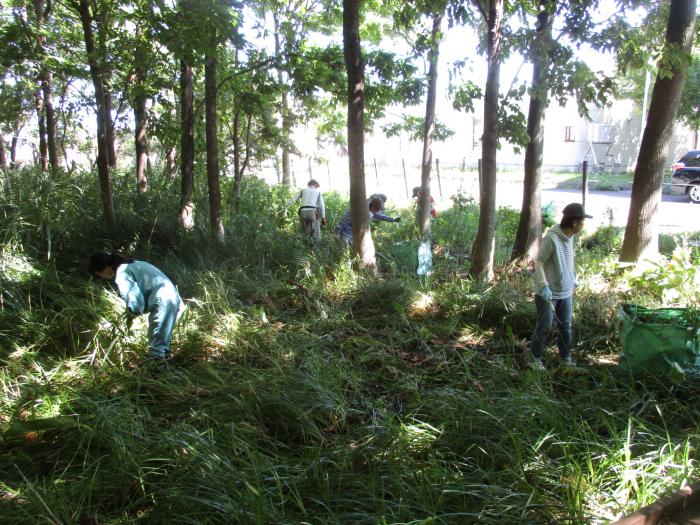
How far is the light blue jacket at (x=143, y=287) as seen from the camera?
418cm

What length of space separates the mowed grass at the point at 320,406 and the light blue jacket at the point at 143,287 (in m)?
0.36

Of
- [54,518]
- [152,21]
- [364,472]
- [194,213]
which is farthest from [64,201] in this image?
[364,472]

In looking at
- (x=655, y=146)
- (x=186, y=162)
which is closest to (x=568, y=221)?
(x=655, y=146)

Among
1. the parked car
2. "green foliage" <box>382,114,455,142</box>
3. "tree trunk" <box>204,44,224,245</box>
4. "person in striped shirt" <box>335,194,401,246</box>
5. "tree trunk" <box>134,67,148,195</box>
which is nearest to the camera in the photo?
"tree trunk" <box>204,44,224,245</box>

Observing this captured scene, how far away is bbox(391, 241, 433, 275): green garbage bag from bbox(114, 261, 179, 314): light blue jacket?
3.57 m

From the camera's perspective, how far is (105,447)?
3.13m

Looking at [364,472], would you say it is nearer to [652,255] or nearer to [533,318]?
[533,318]

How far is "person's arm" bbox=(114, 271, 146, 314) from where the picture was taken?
412 cm

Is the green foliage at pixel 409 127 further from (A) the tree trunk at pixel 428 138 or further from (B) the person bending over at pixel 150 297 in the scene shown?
(B) the person bending over at pixel 150 297

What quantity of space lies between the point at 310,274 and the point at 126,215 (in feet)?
9.84

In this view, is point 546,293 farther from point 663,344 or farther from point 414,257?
point 414,257

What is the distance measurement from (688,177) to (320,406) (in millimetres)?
16724

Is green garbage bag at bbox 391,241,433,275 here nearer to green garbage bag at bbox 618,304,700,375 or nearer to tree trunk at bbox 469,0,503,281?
tree trunk at bbox 469,0,503,281

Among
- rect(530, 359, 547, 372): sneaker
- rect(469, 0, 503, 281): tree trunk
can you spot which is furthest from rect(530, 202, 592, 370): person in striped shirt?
rect(469, 0, 503, 281): tree trunk
